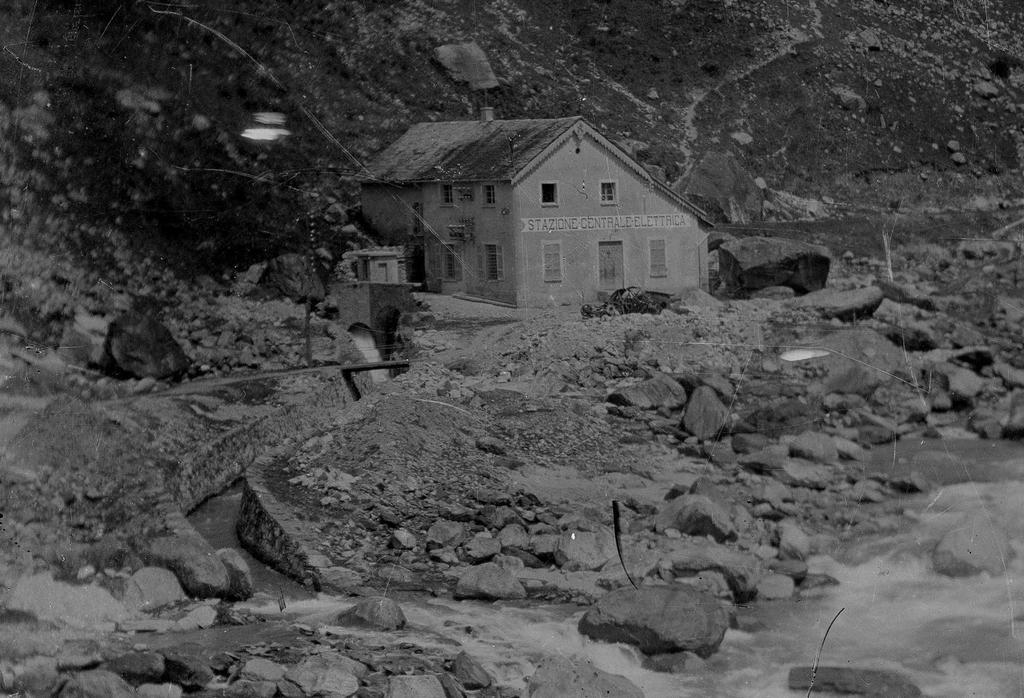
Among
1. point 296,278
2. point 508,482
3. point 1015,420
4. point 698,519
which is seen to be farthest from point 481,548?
point 1015,420

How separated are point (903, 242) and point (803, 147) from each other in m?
0.56

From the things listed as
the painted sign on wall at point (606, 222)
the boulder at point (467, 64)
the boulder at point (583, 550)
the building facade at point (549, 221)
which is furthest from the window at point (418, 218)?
the boulder at point (583, 550)

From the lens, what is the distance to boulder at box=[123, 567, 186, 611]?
13.4ft

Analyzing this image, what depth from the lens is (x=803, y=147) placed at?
4.73 meters

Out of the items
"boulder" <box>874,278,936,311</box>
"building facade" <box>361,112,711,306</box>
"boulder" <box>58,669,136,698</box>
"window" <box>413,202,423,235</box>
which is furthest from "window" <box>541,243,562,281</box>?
"boulder" <box>58,669,136,698</box>

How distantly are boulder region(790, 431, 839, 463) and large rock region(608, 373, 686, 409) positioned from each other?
1.45 ft

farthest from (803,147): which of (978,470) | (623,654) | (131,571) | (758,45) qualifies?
(131,571)

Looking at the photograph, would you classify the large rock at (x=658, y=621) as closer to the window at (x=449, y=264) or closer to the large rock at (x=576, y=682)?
the large rock at (x=576, y=682)

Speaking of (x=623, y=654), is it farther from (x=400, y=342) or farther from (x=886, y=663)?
(x=400, y=342)

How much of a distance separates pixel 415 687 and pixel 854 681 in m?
1.42

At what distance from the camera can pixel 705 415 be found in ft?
13.9

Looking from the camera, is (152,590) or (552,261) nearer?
(152,590)

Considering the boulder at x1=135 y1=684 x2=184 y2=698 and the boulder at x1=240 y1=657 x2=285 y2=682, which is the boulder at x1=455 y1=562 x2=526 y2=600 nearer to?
the boulder at x1=240 y1=657 x2=285 y2=682

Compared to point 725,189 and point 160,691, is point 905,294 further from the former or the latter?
point 160,691
